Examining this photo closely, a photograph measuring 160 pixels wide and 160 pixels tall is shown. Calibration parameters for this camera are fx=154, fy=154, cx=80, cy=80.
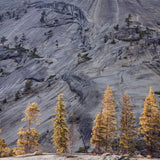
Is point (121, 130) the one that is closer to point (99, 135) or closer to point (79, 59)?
point (99, 135)

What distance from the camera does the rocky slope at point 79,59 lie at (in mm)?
35906

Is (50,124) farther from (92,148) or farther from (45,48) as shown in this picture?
(45,48)

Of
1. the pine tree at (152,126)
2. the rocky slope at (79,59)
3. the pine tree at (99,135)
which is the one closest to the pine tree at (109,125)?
the pine tree at (99,135)

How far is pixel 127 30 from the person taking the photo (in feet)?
219

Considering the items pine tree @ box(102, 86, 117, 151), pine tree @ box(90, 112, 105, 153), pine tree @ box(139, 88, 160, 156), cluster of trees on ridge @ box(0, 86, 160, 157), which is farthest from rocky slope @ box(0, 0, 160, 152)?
pine tree @ box(139, 88, 160, 156)

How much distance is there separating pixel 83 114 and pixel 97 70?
17.3 metres

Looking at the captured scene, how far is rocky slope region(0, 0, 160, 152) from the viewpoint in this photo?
35906mm

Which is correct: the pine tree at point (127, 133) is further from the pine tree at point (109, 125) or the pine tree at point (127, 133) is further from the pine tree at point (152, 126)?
the pine tree at point (152, 126)

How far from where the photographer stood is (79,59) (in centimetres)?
5731

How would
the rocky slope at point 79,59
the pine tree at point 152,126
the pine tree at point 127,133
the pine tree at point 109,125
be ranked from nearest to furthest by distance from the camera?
1. the pine tree at point 152,126
2. the pine tree at point 127,133
3. the pine tree at point 109,125
4. the rocky slope at point 79,59

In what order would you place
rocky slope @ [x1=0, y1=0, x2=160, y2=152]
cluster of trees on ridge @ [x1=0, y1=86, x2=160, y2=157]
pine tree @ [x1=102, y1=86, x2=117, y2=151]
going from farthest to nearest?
rocky slope @ [x1=0, y1=0, x2=160, y2=152] < pine tree @ [x1=102, y1=86, x2=117, y2=151] < cluster of trees on ridge @ [x1=0, y1=86, x2=160, y2=157]

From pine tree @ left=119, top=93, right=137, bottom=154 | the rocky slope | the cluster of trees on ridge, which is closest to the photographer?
the cluster of trees on ridge

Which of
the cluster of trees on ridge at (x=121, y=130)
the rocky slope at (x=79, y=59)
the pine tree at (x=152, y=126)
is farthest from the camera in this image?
the rocky slope at (x=79, y=59)

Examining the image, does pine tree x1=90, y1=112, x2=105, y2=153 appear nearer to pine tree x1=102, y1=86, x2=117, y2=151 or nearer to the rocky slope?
pine tree x1=102, y1=86, x2=117, y2=151
